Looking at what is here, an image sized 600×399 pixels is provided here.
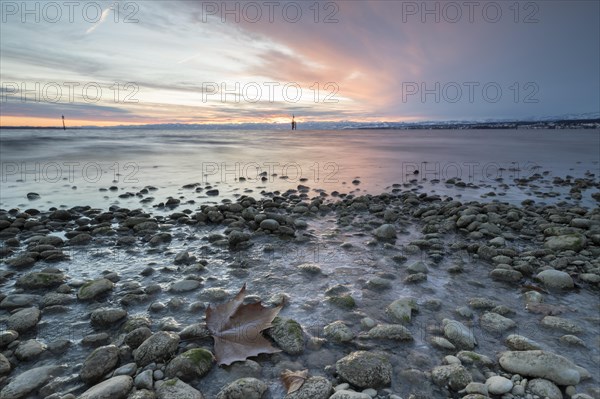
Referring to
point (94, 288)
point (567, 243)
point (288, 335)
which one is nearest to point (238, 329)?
point (288, 335)

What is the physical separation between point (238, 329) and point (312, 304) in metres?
1.00

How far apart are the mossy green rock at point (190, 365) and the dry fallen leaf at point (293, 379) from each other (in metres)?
0.65

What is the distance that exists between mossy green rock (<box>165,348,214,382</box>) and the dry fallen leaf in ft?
2.14

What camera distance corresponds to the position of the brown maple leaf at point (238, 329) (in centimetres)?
295

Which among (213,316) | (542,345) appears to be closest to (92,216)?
(213,316)

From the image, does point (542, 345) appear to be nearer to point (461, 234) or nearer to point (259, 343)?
point (259, 343)

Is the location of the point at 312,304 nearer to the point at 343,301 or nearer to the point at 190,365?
the point at 343,301

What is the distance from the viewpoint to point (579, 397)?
2.41 m

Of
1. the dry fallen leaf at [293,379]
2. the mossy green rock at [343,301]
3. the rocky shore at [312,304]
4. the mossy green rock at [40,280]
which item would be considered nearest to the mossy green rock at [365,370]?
the rocky shore at [312,304]

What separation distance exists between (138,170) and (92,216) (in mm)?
9261

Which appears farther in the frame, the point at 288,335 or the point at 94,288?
the point at 94,288

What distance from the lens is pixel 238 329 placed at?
3236 millimetres

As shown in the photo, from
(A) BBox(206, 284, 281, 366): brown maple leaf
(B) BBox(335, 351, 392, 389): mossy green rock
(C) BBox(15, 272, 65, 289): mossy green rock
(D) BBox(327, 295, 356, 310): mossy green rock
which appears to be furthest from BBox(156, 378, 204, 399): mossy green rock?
(C) BBox(15, 272, 65, 289): mossy green rock

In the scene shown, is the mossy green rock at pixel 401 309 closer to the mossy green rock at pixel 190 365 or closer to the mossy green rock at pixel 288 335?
the mossy green rock at pixel 288 335
